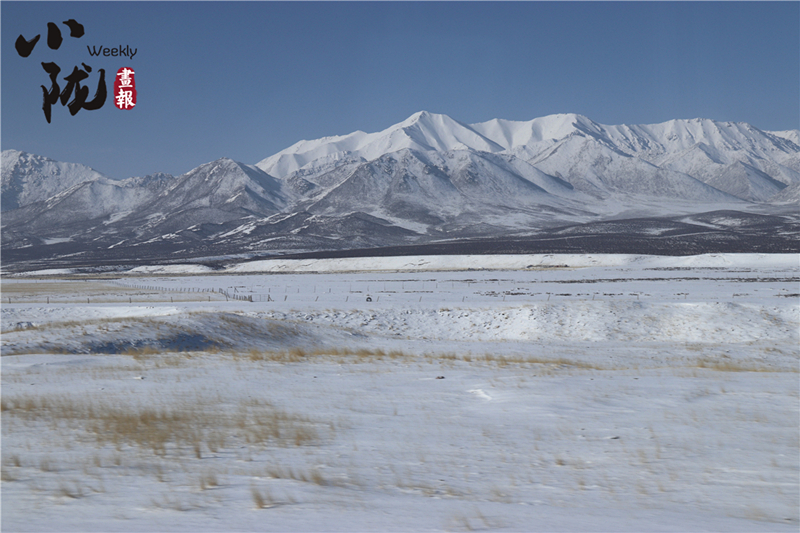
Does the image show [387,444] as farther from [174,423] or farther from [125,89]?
[125,89]

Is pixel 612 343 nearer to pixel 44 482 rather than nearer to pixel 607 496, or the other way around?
pixel 607 496

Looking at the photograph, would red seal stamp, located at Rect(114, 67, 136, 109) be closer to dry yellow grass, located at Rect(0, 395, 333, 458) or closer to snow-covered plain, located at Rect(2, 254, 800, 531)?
snow-covered plain, located at Rect(2, 254, 800, 531)

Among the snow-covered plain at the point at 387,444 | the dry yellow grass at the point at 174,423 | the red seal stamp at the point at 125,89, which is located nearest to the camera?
the snow-covered plain at the point at 387,444

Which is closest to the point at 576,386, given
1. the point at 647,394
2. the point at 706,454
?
the point at 647,394

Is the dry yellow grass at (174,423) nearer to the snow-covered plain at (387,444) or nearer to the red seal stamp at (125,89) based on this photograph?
the snow-covered plain at (387,444)

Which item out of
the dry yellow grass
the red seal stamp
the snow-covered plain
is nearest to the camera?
the snow-covered plain

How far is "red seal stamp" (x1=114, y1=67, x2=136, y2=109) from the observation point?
3078cm

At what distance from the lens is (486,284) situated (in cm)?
7031

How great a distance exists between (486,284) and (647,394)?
57.6 m

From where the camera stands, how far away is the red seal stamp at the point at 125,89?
3078 cm

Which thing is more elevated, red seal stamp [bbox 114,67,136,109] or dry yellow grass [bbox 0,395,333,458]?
red seal stamp [bbox 114,67,136,109]

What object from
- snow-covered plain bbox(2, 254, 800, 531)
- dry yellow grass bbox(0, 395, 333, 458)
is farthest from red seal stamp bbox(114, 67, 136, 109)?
dry yellow grass bbox(0, 395, 333, 458)

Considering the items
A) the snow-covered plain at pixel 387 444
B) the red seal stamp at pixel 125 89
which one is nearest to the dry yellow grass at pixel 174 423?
the snow-covered plain at pixel 387 444

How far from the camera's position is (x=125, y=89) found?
3094 centimetres
